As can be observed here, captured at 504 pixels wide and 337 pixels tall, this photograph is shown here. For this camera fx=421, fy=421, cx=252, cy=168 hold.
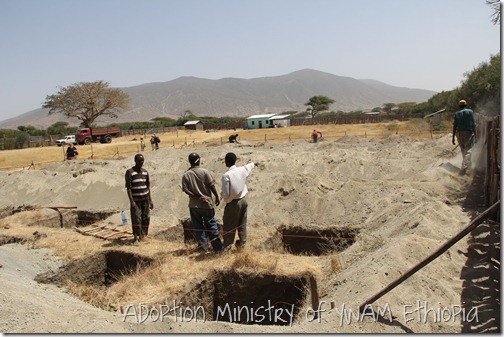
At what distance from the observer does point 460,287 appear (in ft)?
14.1

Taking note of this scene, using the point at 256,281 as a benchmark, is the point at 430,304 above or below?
above

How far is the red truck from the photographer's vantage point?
38.8 m

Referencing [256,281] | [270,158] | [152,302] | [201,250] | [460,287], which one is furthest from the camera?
[270,158]

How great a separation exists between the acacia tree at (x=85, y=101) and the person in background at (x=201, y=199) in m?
50.7

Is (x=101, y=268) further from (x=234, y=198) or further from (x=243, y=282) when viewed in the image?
(x=234, y=198)

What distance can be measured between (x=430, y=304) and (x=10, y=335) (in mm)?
3886

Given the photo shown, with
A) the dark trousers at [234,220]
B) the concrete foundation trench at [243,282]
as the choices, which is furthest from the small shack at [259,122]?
the dark trousers at [234,220]

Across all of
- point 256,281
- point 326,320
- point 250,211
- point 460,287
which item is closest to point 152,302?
point 256,281

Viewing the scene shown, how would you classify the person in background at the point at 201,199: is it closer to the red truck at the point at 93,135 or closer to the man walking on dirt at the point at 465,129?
the man walking on dirt at the point at 465,129

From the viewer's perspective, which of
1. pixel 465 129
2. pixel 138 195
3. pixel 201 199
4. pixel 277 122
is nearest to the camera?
pixel 201 199

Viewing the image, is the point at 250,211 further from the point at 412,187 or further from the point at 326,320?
the point at 326,320

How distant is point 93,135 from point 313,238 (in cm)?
3667

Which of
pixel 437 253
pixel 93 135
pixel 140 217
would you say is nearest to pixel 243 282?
pixel 140 217

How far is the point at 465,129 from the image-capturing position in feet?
30.8
